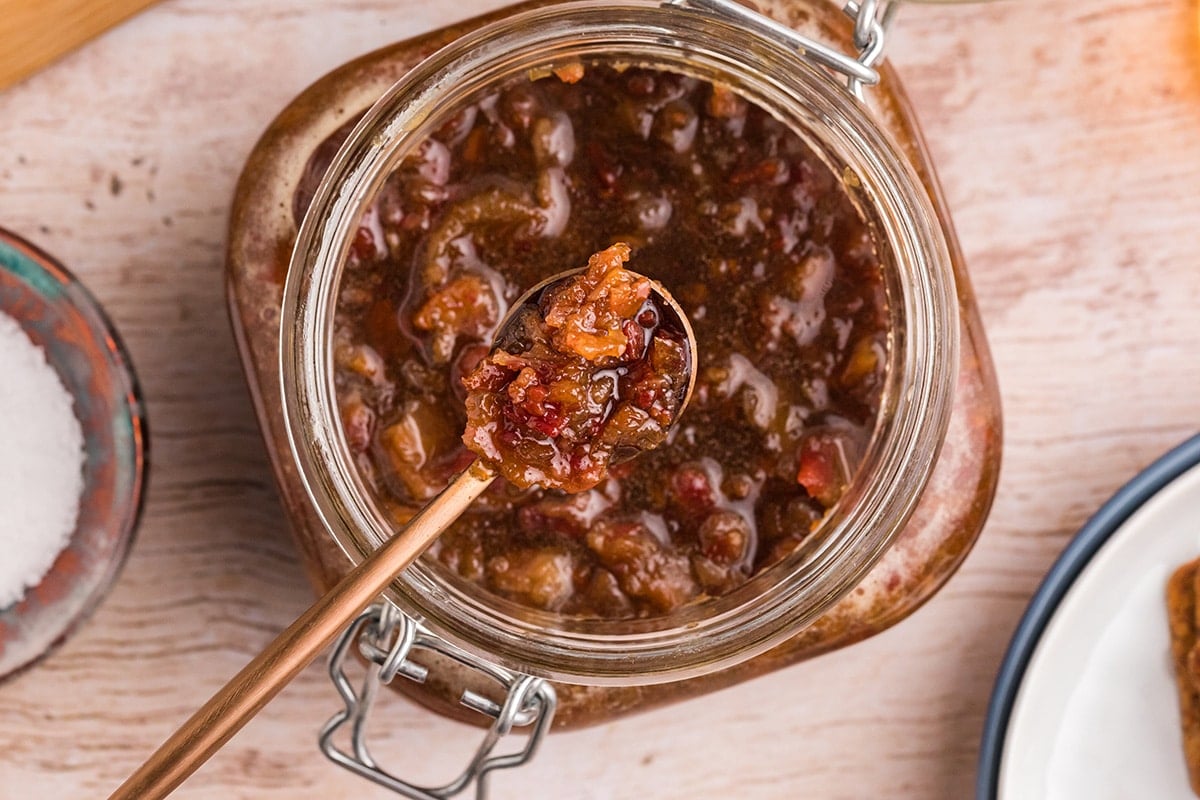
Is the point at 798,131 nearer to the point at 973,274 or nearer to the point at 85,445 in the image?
the point at 973,274

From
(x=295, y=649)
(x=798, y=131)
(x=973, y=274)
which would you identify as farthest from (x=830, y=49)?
(x=295, y=649)

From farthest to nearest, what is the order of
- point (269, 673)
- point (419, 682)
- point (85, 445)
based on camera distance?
point (85, 445), point (419, 682), point (269, 673)

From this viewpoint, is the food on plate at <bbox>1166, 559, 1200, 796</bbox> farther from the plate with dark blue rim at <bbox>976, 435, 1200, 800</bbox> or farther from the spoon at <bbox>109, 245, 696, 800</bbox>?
the spoon at <bbox>109, 245, 696, 800</bbox>

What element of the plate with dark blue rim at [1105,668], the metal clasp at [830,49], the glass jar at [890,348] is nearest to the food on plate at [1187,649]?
the plate with dark blue rim at [1105,668]

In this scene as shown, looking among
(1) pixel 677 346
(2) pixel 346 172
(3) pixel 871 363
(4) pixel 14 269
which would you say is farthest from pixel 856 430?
(4) pixel 14 269

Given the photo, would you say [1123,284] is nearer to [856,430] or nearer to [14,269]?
[856,430]

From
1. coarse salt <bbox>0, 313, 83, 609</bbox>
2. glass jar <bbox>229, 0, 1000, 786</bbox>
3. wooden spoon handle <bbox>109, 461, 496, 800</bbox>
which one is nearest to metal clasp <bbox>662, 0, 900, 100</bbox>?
glass jar <bbox>229, 0, 1000, 786</bbox>

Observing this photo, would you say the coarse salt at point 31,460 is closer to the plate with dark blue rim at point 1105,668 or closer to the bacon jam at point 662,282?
the bacon jam at point 662,282
